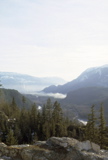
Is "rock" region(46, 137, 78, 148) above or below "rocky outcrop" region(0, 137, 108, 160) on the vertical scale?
above

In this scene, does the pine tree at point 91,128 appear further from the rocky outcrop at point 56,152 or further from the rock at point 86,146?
the rocky outcrop at point 56,152

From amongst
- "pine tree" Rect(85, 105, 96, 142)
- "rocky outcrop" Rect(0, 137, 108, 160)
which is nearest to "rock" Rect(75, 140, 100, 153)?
"rocky outcrop" Rect(0, 137, 108, 160)

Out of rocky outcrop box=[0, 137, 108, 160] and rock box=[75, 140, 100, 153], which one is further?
rock box=[75, 140, 100, 153]

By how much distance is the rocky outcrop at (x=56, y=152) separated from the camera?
1927 cm

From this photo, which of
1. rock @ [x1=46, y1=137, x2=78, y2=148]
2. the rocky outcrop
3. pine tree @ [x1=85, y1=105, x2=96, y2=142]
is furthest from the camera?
pine tree @ [x1=85, y1=105, x2=96, y2=142]

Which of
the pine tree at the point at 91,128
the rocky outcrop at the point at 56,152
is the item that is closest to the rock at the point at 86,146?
the rocky outcrop at the point at 56,152

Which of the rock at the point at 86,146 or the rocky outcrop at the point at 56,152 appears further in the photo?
the rock at the point at 86,146

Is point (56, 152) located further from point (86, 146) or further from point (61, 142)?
point (86, 146)

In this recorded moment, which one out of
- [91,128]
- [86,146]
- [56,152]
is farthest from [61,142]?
[91,128]

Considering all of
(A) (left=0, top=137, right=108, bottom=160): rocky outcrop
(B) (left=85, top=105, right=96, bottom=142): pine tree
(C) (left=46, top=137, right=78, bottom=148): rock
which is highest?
(C) (left=46, top=137, right=78, bottom=148): rock

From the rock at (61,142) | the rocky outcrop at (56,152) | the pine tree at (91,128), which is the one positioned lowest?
the pine tree at (91,128)

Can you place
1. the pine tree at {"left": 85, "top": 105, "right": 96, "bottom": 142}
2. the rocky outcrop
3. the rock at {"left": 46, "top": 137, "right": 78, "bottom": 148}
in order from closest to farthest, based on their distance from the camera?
the rocky outcrop < the rock at {"left": 46, "top": 137, "right": 78, "bottom": 148} < the pine tree at {"left": 85, "top": 105, "right": 96, "bottom": 142}

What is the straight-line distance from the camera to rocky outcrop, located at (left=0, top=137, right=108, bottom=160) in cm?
1927

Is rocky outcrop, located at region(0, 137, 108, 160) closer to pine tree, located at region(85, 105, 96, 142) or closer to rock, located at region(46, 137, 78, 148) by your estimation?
rock, located at region(46, 137, 78, 148)
